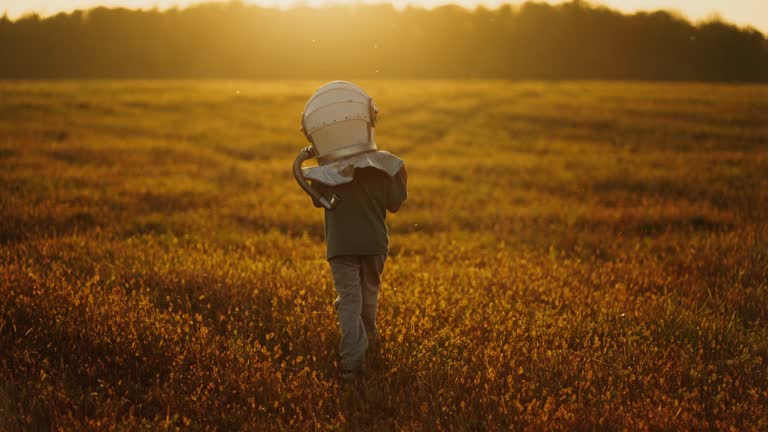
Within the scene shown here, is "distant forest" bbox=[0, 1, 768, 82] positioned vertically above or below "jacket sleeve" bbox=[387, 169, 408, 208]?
above

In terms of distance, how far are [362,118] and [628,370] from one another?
222 cm

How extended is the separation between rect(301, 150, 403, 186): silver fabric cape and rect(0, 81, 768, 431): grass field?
3.58ft

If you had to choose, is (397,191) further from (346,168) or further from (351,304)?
(351,304)

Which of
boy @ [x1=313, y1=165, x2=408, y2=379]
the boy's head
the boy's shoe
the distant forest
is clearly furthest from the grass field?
the distant forest

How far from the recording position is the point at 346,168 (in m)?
3.99

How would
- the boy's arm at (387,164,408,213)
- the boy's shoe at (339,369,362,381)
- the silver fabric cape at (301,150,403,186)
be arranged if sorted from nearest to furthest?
the silver fabric cape at (301,150,403,186) → the boy's shoe at (339,369,362,381) → the boy's arm at (387,164,408,213)

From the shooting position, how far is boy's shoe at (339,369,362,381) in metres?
4.09

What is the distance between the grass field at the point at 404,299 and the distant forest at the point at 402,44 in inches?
1506

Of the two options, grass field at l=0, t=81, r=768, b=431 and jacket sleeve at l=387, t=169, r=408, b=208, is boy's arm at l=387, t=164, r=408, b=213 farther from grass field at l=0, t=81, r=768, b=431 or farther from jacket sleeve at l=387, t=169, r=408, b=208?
grass field at l=0, t=81, r=768, b=431

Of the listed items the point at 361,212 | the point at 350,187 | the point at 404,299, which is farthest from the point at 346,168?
the point at 404,299

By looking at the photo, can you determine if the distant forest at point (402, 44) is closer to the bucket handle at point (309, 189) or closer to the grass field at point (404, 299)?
the grass field at point (404, 299)

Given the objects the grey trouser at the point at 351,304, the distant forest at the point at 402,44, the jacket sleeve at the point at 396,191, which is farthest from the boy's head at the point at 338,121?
the distant forest at the point at 402,44

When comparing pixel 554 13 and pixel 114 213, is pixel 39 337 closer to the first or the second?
pixel 114 213

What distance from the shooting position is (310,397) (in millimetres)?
Result: 3766
